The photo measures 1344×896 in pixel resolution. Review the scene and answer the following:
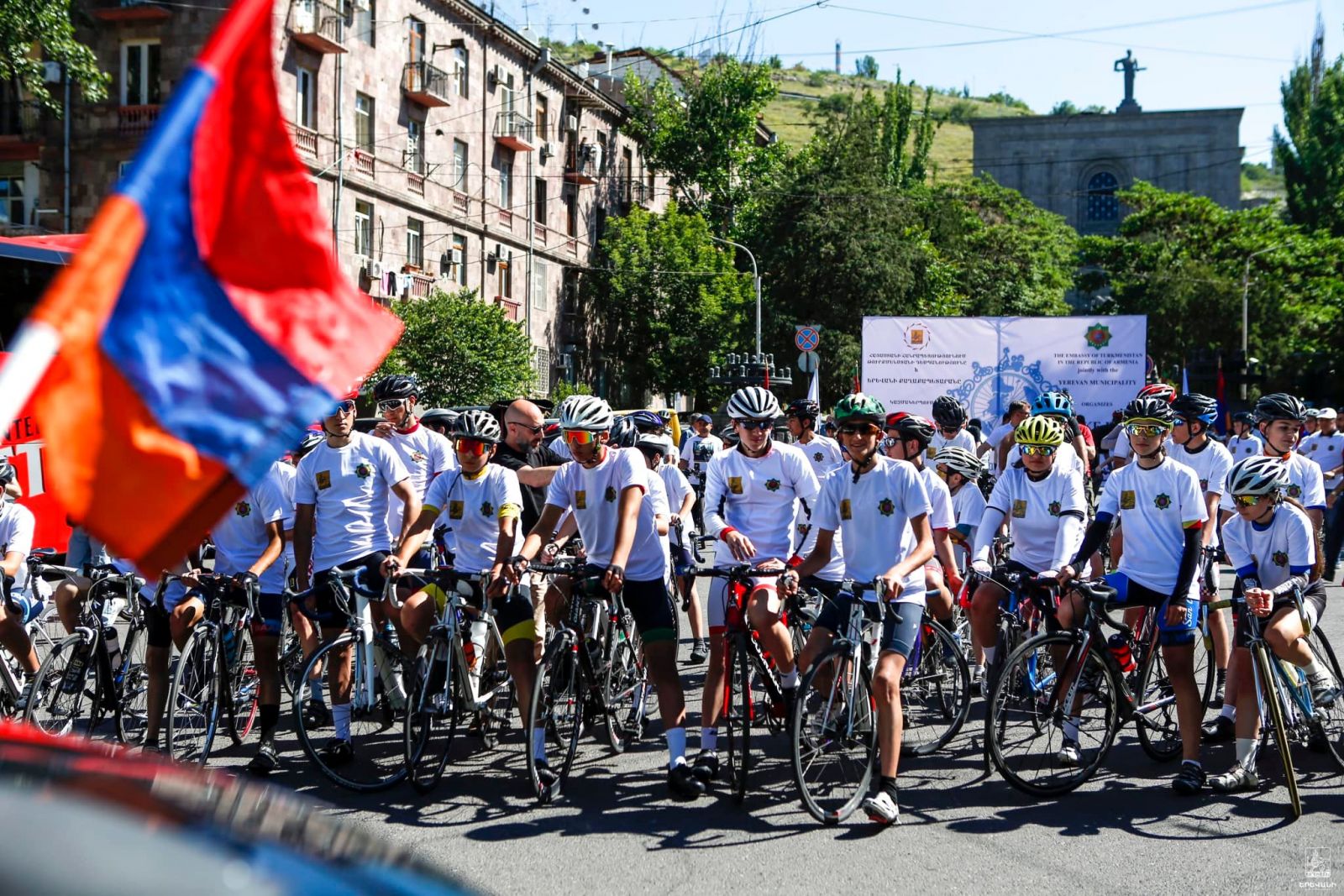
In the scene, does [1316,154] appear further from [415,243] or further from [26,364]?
[26,364]

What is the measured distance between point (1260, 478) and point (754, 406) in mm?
2845

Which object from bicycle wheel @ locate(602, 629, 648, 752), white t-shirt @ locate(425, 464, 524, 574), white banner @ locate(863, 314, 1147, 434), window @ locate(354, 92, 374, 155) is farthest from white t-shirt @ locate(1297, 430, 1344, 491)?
window @ locate(354, 92, 374, 155)

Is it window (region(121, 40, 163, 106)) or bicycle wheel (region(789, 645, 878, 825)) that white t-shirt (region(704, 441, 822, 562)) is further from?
window (region(121, 40, 163, 106))

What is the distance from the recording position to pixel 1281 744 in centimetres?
672

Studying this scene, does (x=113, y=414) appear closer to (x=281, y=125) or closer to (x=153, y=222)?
(x=153, y=222)

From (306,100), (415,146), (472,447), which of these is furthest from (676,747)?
(415,146)

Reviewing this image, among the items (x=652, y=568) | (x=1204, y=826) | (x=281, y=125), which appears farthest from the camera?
(x=652, y=568)

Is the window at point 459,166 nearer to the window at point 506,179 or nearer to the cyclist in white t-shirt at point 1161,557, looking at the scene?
the window at point 506,179

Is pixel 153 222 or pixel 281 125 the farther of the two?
pixel 281 125

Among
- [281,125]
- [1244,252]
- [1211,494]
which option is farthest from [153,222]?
[1244,252]

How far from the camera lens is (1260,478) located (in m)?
7.51

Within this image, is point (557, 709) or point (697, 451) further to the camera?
point (697, 451)

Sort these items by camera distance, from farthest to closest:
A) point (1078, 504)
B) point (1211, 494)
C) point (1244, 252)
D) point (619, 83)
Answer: point (619, 83) → point (1244, 252) → point (1211, 494) → point (1078, 504)

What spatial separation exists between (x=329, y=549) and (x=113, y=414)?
6.07 meters
